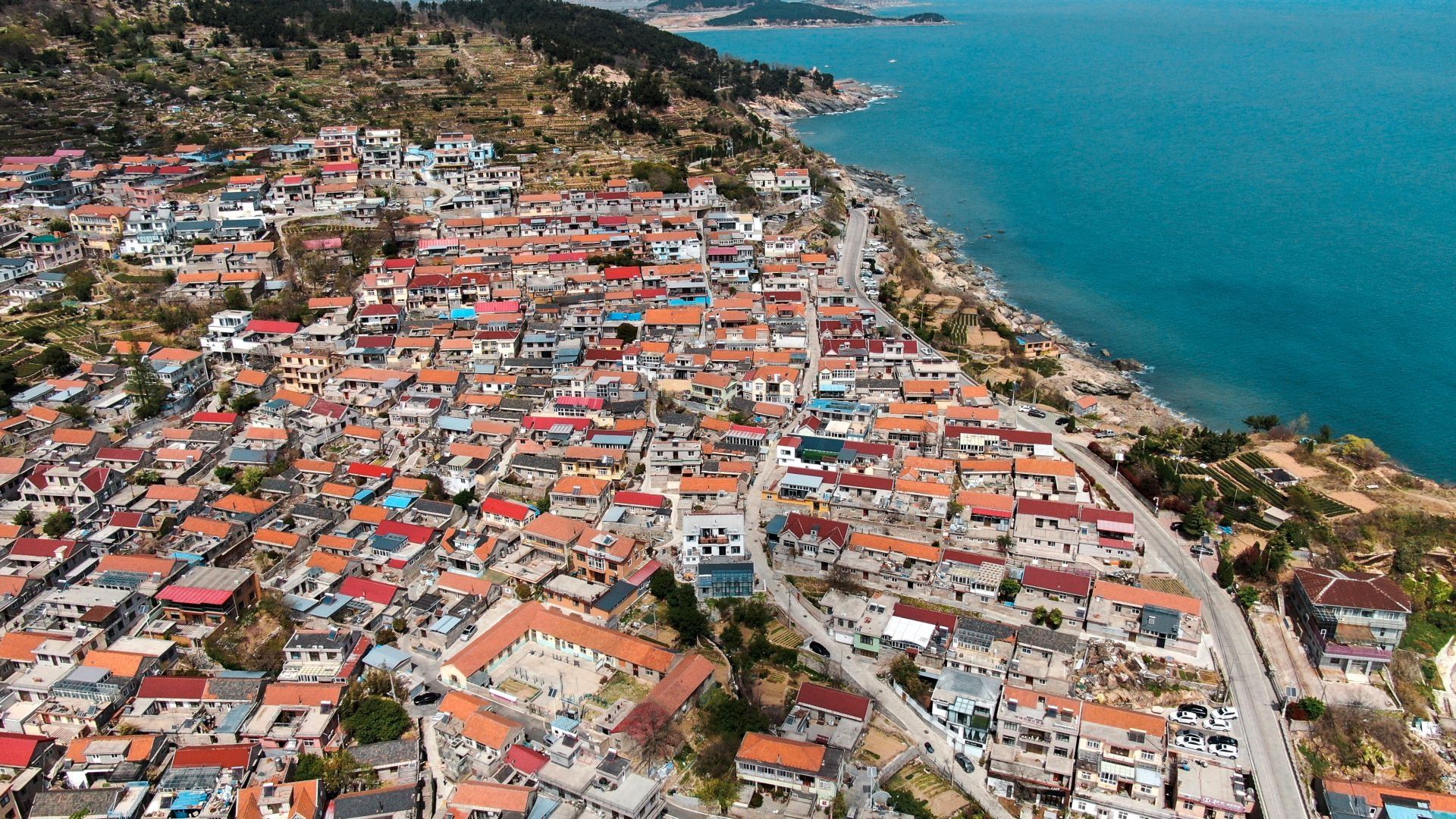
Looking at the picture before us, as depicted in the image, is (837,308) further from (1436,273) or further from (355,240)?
(1436,273)

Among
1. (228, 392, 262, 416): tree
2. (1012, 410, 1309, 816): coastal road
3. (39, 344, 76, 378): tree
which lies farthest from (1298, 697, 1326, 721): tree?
(39, 344, 76, 378): tree

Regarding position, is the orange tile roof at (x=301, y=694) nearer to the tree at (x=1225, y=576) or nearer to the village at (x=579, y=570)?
the village at (x=579, y=570)

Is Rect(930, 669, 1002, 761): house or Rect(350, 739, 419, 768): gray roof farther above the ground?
Rect(930, 669, 1002, 761): house

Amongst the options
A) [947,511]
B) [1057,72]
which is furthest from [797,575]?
[1057,72]

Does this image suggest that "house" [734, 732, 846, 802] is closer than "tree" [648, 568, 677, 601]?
Yes

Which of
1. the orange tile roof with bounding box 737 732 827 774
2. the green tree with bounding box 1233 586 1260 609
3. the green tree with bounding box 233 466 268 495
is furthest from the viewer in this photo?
the green tree with bounding box 233 466 268 495

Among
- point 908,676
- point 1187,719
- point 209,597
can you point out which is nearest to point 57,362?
point 209,597

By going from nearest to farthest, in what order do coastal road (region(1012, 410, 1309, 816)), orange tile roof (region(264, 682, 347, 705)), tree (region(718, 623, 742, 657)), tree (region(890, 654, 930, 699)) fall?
coastal road (region(1012, 410, 1309, 816))
orange tile roof (region(264, 682, 347, 705))
tree (region(890, 654, 930, 699))
tree (region(718, 623, 742, 657))

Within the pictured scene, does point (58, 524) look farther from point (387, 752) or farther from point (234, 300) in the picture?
point (387, 752)

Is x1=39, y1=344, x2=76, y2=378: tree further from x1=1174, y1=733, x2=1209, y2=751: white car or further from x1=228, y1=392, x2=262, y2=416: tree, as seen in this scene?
x1=1174, y1=733, x2=1209, y2=751: white car
